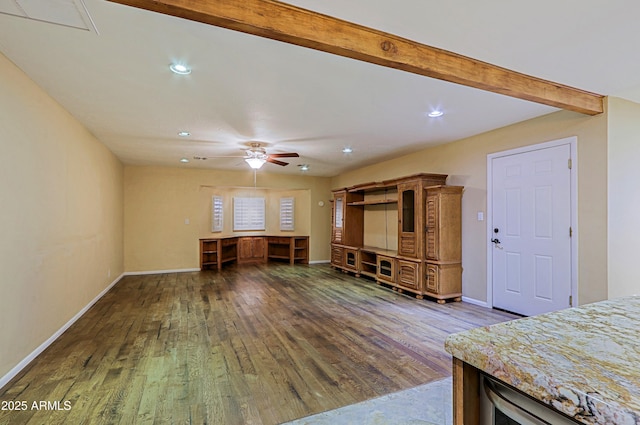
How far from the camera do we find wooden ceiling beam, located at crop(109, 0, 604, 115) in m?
1.73

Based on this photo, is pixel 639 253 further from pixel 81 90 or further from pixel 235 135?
pixel 81 90

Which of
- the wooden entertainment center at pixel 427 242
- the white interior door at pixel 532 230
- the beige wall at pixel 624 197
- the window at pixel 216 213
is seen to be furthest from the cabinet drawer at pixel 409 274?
the window at pixel 216 213

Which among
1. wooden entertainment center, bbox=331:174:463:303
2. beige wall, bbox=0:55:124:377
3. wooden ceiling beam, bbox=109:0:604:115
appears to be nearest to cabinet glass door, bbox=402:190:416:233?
wooden entertainment center, bbox=331:174:463:303

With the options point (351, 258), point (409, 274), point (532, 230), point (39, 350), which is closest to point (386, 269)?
point (409, 274)

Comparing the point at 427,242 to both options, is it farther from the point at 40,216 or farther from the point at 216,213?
the point at 216,213

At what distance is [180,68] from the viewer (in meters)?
2.58

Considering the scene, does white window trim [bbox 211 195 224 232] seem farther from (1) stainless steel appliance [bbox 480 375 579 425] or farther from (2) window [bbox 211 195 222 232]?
(1) stainless steel appliance [bbox 480 375 579 425]

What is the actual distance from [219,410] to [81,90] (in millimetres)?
3168

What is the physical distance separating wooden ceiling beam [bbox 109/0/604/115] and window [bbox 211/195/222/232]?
675 cm

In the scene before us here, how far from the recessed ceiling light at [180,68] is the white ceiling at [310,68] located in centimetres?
7

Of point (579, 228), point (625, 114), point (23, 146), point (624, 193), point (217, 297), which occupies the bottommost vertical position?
point (217, 297)

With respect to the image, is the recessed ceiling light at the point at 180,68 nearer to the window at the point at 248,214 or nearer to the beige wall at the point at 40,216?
the beige wall at the point at 40,216

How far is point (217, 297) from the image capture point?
200 inches

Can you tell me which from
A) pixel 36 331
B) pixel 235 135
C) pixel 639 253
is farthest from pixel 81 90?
pixel 639 253
